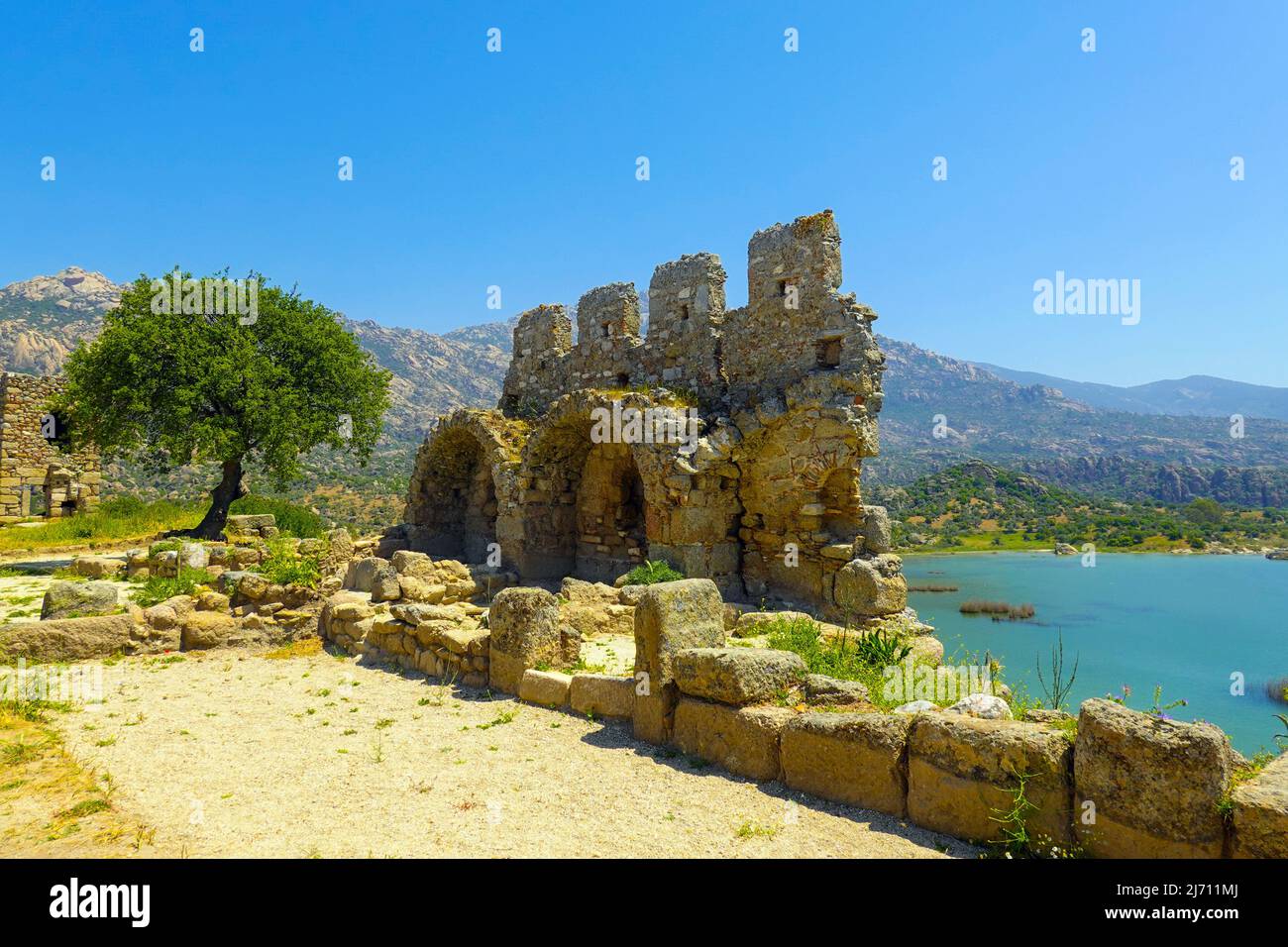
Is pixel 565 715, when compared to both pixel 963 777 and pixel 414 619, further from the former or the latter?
pixel 963 777

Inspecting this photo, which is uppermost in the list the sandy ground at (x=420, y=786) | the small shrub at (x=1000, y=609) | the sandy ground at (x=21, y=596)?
the sandy ground at (x=21, y=596)

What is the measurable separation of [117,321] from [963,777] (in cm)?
2009

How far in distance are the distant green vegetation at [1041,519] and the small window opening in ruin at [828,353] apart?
43408 mm

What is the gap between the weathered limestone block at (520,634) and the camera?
854 cm

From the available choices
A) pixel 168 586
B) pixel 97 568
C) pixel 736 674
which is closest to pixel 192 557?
pixel 168 586

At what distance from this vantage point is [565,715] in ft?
25.4

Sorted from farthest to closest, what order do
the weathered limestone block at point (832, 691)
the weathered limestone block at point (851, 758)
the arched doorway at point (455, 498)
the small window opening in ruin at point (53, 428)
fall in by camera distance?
the small window opening in ruin at point (53, 428) < the arched doorway at point (455, 498) < the weathered limestone block at point (832, 691) < the weathered limestone block at point (851, 758)

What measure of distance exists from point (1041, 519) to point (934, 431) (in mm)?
17626

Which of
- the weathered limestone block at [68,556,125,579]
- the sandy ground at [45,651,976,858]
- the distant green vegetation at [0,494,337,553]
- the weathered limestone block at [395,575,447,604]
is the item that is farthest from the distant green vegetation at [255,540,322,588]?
the distant green vegetation at [0,494,337,553]

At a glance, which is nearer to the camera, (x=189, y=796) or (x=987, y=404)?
→ (x=189, y=796)

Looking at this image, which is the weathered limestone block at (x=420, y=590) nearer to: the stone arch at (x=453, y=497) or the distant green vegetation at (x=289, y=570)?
the distant green vegetation at (x=289, y=570)

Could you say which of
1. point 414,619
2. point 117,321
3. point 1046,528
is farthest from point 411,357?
point 414,619

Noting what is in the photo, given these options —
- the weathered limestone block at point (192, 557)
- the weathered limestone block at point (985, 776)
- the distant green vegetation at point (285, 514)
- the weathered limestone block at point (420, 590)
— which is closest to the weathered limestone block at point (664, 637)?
the weathered limestone block at point (985, 776)

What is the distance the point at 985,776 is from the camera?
15.3 feet
